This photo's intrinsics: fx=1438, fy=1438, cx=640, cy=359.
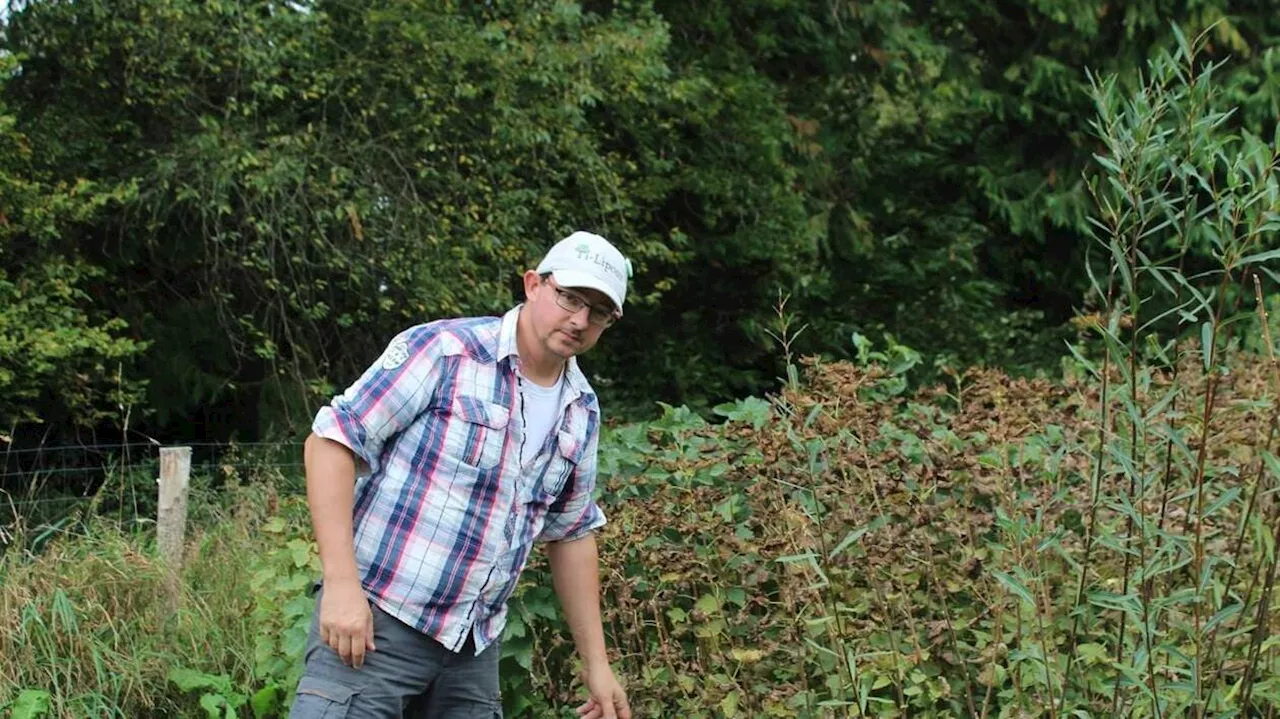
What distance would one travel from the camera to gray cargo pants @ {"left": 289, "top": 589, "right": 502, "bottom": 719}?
276cm

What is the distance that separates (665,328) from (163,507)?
7.54m

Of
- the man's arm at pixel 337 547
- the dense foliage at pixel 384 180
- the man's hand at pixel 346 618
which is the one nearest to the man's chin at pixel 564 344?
the man's arm at pixel 337 547

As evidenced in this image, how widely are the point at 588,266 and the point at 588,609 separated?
32.7 inches

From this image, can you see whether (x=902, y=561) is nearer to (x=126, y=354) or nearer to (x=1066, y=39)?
(x=126, y=354)

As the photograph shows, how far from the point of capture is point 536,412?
2.92 m

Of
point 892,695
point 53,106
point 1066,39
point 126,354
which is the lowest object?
point 892,695

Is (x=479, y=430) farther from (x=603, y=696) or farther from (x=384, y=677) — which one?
(x=603, y=696)

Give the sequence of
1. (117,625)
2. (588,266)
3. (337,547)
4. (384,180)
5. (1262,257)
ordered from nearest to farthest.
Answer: (1262,257) → (337,547) → (588,266) → (117,625) → (384,180)

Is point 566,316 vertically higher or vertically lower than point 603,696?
higher

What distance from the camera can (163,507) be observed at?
590 cm

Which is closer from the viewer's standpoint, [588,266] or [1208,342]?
[1208,342]

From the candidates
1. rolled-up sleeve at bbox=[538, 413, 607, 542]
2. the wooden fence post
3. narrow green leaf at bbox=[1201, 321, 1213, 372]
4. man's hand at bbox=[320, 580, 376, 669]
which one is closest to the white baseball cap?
rolled-up sleeve at bbox=[538, 413, 607, 542]

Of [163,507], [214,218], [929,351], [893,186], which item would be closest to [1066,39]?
[893,186]

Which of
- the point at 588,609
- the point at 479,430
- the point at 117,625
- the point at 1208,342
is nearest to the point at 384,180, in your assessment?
the point at 117,625
